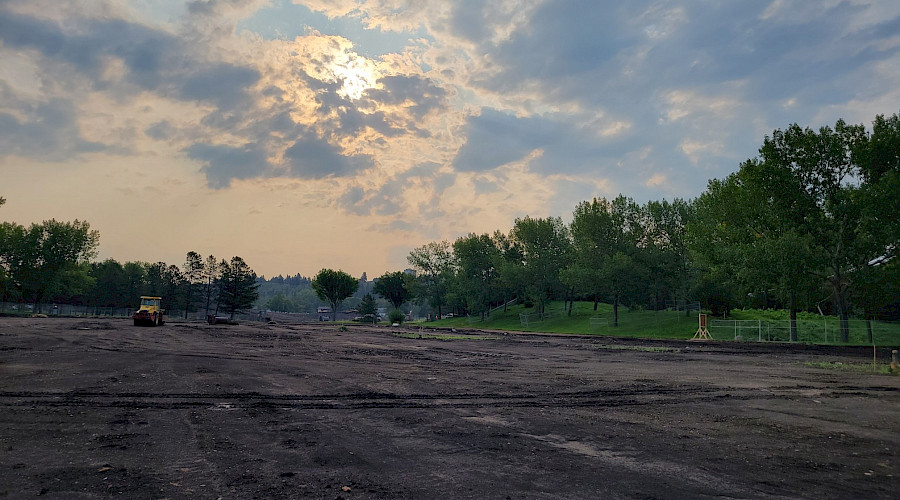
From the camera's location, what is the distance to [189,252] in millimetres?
148000

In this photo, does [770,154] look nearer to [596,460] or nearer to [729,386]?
[729,386]

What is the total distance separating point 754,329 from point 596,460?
1876 inches

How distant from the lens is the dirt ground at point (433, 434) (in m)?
6.99

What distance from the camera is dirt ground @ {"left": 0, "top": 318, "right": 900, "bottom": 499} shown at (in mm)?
6988

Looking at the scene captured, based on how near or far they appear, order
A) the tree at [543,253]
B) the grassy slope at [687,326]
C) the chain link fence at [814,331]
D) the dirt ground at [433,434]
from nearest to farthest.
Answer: the dirt ground at [433,434] < the chain link fence at [814,331] < the grassy slope at [687,326] < the tree at [543,253]

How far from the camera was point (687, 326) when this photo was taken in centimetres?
5597

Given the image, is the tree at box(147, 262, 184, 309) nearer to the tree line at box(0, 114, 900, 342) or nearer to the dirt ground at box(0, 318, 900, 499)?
the tree line at box(0, 114, 900, 342)

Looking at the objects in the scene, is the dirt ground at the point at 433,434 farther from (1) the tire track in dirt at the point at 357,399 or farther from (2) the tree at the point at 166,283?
(2) the tree at the point at 166,283

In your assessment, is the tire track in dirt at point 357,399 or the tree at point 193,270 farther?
the tree at point 193,270

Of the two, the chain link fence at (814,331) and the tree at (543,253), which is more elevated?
the tree at (543,253)

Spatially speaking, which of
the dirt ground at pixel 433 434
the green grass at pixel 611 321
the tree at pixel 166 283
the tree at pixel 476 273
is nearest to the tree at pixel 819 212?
the green grass at pixel 611 321

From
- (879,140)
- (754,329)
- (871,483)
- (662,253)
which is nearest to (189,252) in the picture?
(662,253)

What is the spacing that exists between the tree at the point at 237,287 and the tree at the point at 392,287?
32200 mm

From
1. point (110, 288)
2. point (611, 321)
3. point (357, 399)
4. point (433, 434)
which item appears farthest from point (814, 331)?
point (110, 288)
